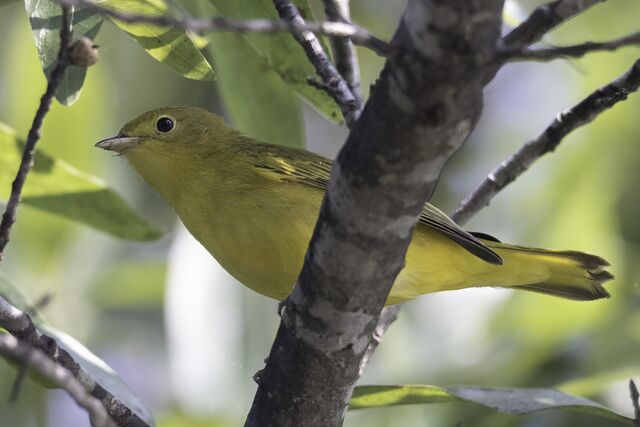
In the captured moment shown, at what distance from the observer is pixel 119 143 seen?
184 inches

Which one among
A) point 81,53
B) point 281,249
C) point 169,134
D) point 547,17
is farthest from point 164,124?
point 547,17

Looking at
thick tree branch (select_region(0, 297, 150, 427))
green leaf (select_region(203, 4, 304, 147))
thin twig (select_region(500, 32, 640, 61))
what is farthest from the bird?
thin twig (select_region(500, 32, 640, 61))

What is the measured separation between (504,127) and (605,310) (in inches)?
81.5

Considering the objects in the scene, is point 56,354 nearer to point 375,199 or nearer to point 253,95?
point 375,199

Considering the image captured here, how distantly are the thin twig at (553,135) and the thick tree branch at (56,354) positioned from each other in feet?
6.03

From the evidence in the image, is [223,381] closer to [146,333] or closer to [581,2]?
[146,333]

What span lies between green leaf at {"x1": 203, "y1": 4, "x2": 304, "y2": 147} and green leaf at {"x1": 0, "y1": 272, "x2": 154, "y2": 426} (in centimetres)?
147

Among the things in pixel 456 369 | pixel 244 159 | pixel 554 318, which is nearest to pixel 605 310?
pixel 554 318

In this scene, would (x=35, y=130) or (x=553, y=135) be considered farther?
(x=553, y=135)

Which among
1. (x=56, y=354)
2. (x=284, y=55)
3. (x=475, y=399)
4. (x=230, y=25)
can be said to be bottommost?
(x=56, y=354)

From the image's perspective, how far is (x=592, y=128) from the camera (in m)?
6.49

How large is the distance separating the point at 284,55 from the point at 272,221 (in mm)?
816

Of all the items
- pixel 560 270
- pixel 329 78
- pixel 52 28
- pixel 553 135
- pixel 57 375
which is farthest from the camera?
pixel 560 270

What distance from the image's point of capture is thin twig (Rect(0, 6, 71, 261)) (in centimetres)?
281
